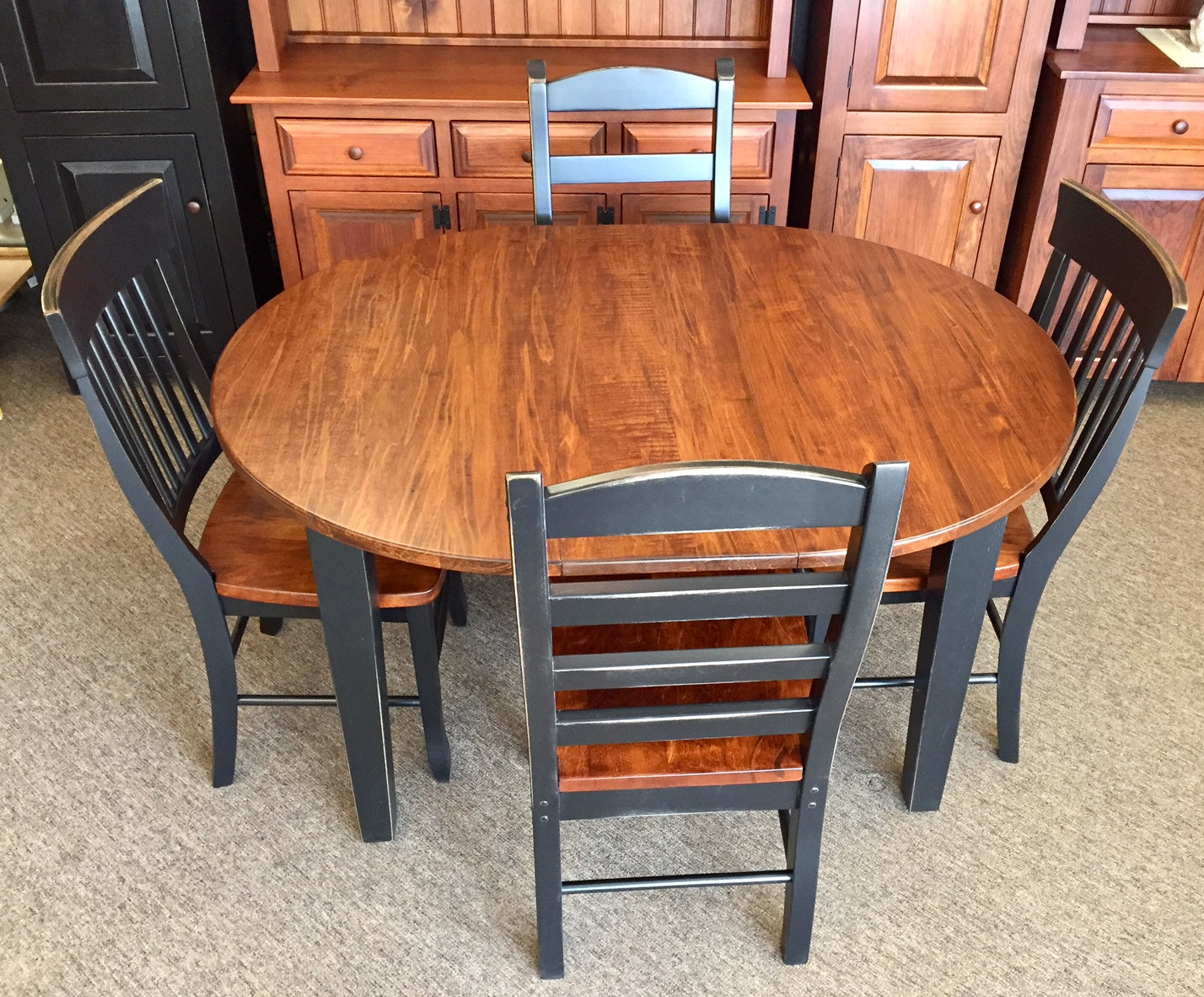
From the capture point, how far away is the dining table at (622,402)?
1.39 m

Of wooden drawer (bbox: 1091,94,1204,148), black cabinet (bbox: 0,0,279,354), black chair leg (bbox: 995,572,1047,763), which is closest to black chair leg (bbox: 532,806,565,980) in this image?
black chair leg (bbox: 995,572,1047,763)

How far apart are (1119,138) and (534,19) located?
1513 mm

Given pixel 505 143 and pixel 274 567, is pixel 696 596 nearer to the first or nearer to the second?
pixel 274 567

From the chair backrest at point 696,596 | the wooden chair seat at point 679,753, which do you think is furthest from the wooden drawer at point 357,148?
the chair backrest at point 696,596

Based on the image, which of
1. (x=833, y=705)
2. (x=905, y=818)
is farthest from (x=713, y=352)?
(x=905, y=818)

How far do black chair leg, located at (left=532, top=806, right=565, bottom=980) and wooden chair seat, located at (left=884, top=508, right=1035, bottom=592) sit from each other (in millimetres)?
620

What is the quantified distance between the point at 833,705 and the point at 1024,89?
6.42 ft

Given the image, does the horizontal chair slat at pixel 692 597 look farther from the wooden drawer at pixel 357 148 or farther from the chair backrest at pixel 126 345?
the wooden drawer at pixel 357 148

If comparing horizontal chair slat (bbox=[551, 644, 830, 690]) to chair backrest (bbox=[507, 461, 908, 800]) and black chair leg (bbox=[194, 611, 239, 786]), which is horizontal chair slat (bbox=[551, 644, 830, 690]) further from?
black chair leg (bbox=[194, 611, 239, 786])

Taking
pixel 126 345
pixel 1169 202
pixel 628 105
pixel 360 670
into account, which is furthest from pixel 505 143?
pixel 1169 202

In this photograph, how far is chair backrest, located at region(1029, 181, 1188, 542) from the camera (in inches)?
60.7

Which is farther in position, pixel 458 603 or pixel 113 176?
pixel 113 176

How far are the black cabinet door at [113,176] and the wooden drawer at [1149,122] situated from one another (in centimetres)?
220

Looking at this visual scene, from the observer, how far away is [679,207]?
9.09 ft
